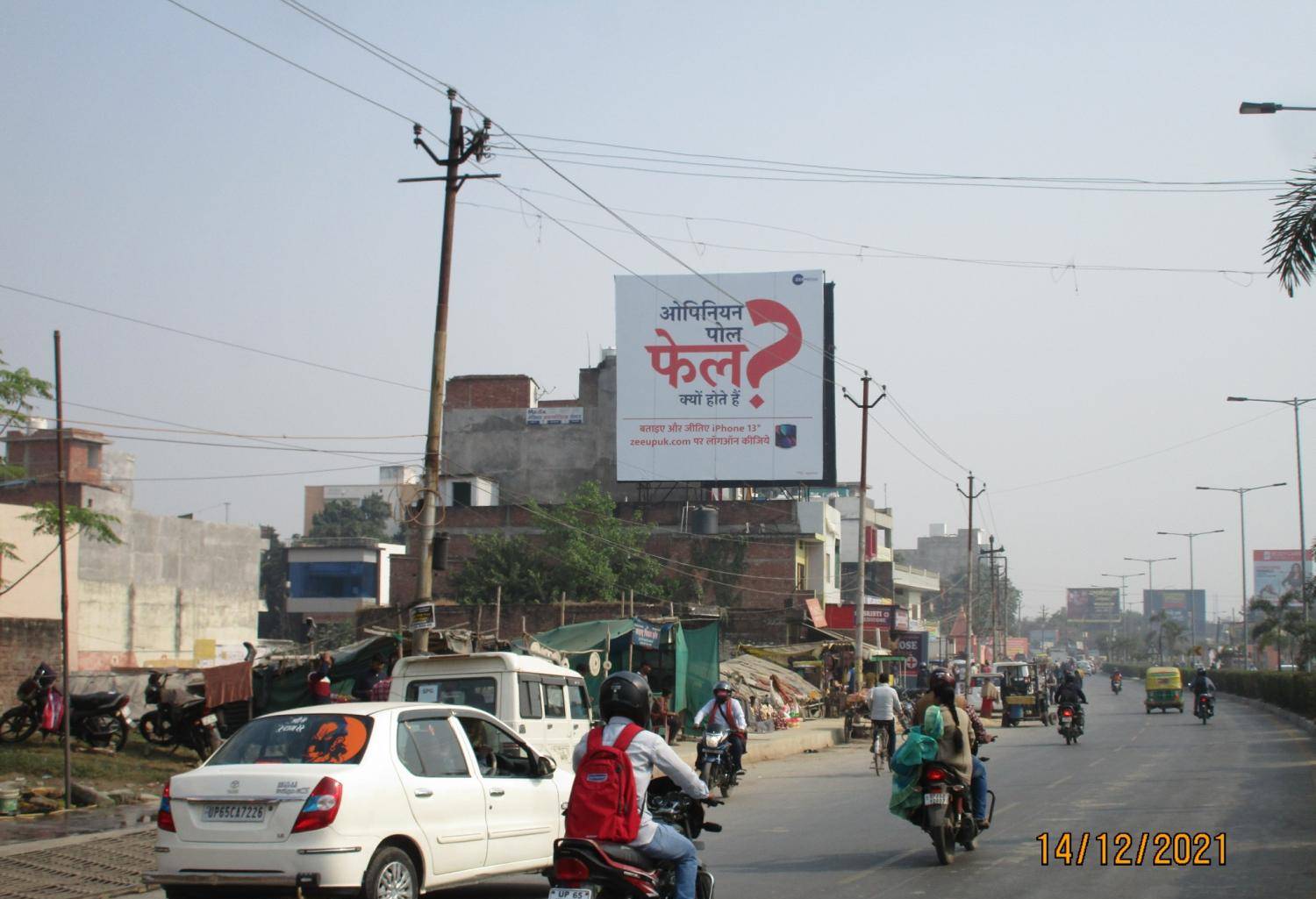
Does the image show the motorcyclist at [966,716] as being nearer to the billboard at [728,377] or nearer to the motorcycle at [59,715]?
the motorcycle at [59,715]

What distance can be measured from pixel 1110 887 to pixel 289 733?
628 cm

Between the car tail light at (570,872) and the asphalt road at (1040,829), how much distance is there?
4.14m

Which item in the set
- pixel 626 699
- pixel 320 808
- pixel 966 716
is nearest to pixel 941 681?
pixel 966 716

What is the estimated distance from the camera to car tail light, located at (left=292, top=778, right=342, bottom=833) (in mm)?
8180

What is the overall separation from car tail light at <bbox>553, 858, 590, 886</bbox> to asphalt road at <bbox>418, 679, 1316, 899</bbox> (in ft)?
13.6

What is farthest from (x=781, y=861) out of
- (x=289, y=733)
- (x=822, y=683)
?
(x=822, y=683)

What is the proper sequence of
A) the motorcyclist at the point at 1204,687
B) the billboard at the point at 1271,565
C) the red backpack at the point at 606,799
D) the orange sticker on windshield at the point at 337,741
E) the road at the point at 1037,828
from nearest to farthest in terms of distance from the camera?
the red backpack at the point at 606,799, the orange sticker on windshield at the point at 337,741, the road at the point at 1037,828, the motorcyclist at the point at 1204,687, the billboard at the point at 1271,565

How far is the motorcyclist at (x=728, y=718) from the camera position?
61.8 ft

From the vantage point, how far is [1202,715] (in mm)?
39219

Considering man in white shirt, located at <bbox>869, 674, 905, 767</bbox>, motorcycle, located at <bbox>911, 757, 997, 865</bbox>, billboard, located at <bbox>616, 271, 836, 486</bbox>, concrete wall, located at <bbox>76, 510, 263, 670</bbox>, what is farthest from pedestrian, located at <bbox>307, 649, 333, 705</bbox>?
billboard, located at <bbox>616, 271, 836, 486</bbox>

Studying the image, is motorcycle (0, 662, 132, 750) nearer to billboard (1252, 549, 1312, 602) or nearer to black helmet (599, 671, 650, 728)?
black helmet (599, 671, 650, 728)

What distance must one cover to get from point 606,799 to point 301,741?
333 centimetres

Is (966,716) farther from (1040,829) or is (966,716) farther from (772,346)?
(772,346)
